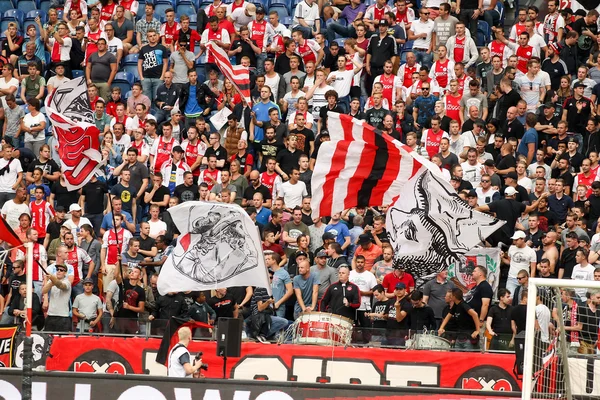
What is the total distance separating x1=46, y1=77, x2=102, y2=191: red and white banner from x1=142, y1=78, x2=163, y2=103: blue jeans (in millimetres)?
4594

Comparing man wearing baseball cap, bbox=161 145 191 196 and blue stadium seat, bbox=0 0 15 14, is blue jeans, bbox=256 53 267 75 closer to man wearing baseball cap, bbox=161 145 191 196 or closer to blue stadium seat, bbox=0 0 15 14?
man wearing baseball cap, bbox=161 145 191 196

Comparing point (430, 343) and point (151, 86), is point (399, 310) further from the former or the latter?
point (151, 86)

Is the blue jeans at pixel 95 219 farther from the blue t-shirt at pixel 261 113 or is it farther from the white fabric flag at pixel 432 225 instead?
the white fabric flag at pixel 432 225

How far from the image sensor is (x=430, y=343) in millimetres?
17391

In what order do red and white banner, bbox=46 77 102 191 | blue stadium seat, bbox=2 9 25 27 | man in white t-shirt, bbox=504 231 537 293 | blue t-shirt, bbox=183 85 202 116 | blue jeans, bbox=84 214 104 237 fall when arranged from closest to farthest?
man in white t-shirt, bbox=504 231 537 293
red and white banner, bbox=46 77 102 191
blue jeans, bbox=84 214 104 237
blue t-shirt, bbox=183 85 202 116
blue stadium seat, bbox=2 9 25 27

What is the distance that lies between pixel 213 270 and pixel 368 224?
14.5 feet

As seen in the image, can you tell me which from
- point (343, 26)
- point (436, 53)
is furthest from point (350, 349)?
point (343, 26)

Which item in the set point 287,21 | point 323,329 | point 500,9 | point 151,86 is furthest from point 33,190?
point 500,9

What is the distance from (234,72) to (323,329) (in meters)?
8.04

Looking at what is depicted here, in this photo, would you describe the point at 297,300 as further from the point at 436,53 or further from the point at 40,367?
the point at 436,53

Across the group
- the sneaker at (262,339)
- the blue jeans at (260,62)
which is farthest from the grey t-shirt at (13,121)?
the sneaker at (262,339)

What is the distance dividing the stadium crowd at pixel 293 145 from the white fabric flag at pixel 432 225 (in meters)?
1.32

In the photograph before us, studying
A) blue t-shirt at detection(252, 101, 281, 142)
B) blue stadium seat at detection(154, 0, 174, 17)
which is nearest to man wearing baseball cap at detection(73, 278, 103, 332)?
blue t-shirt at detection(252, 101, 281, 142)

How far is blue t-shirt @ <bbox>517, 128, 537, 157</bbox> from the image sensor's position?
22.6m
